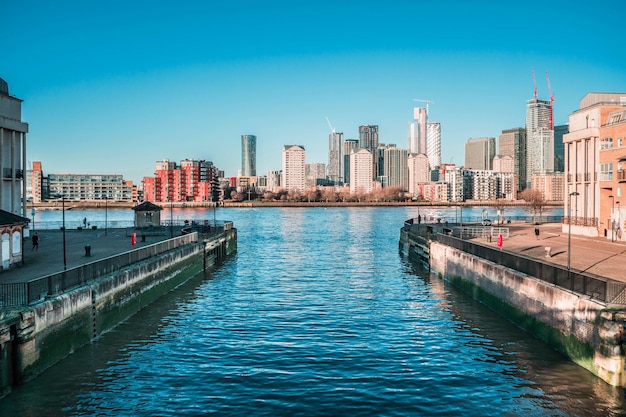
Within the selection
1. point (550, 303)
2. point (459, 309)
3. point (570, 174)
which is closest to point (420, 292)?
point (459, 309)

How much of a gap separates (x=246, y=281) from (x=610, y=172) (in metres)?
31.3

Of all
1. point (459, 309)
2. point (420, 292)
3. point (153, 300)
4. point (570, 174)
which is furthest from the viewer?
point (570, 174)

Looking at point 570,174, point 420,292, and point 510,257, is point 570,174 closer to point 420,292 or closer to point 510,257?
point 420,292

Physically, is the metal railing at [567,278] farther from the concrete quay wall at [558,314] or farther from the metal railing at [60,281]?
the metal railing at [60,281]

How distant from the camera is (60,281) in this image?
24531mm

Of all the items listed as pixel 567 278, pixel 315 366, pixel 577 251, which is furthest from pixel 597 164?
pixel 315 366

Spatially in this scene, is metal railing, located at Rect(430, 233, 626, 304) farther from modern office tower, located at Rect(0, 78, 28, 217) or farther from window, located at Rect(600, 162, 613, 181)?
modern office tower, located at Rect(0, 78, 28, 217)

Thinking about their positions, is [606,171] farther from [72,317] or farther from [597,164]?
[72,317]

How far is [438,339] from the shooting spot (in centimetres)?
2819

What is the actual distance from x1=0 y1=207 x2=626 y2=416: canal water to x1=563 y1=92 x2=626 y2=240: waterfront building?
18646mm

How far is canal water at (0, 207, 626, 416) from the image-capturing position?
1925 cm

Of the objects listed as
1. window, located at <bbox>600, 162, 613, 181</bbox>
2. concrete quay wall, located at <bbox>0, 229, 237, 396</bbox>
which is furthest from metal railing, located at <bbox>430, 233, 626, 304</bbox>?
concrete quay wall, located at <bbox>0, 229, 237, 396</bbox>

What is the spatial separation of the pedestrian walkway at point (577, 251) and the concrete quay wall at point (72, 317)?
888 inches

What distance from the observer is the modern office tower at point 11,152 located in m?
47.9
